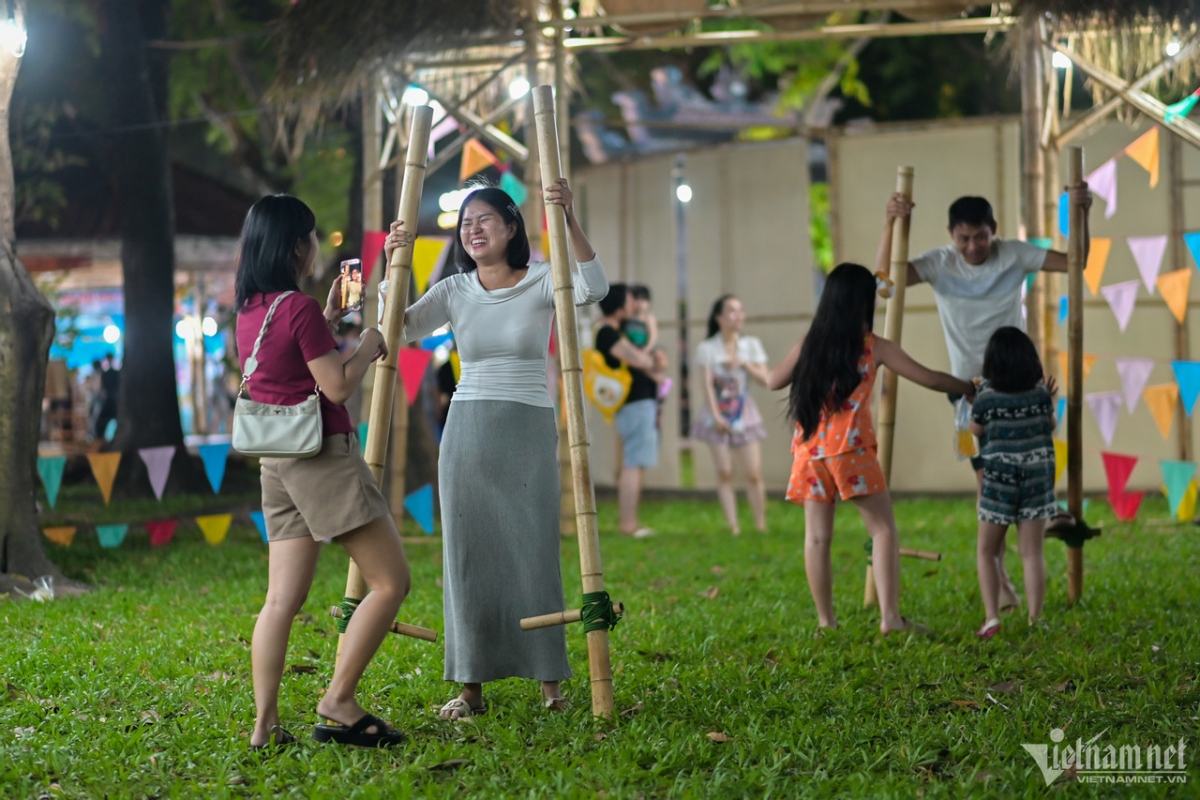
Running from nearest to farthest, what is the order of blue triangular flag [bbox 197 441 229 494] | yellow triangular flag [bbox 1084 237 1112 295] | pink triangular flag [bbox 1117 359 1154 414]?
blue triangular flag [bbox 197 441 229 494] < yellow triangular flag [bbox 1084 237 1112 295] < pink triangular flag [bbox 1117 359 1154 414]

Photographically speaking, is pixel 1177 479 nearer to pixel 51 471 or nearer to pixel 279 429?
pixel 279 429

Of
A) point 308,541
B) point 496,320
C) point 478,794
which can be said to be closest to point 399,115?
point 496,320

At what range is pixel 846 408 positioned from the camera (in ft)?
17.9

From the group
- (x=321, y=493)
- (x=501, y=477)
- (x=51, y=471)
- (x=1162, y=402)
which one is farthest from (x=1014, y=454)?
(x=51, y=471)

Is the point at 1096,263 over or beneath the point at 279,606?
over

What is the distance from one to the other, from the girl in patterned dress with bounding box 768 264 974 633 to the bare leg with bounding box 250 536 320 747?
7.87ft

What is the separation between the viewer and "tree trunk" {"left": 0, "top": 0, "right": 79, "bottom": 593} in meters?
6.92

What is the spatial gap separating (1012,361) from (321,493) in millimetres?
3191

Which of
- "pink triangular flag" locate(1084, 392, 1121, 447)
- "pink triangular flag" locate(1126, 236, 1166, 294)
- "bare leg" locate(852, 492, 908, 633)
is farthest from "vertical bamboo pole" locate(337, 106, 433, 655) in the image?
"pink triangular flag" locate(1084, 392, 1121, 447)

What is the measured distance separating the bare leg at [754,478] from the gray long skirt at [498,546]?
5.40 m

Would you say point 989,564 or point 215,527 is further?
point 215,527

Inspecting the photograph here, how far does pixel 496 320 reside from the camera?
4215 millimetres

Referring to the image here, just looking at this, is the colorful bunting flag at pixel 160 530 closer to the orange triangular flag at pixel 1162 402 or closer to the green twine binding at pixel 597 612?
the green twine binding at pixel 597 612

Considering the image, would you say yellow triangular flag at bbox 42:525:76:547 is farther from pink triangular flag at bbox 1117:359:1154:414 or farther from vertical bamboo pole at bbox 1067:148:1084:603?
pink triangular flag at bbox 1117:359:1154:414
